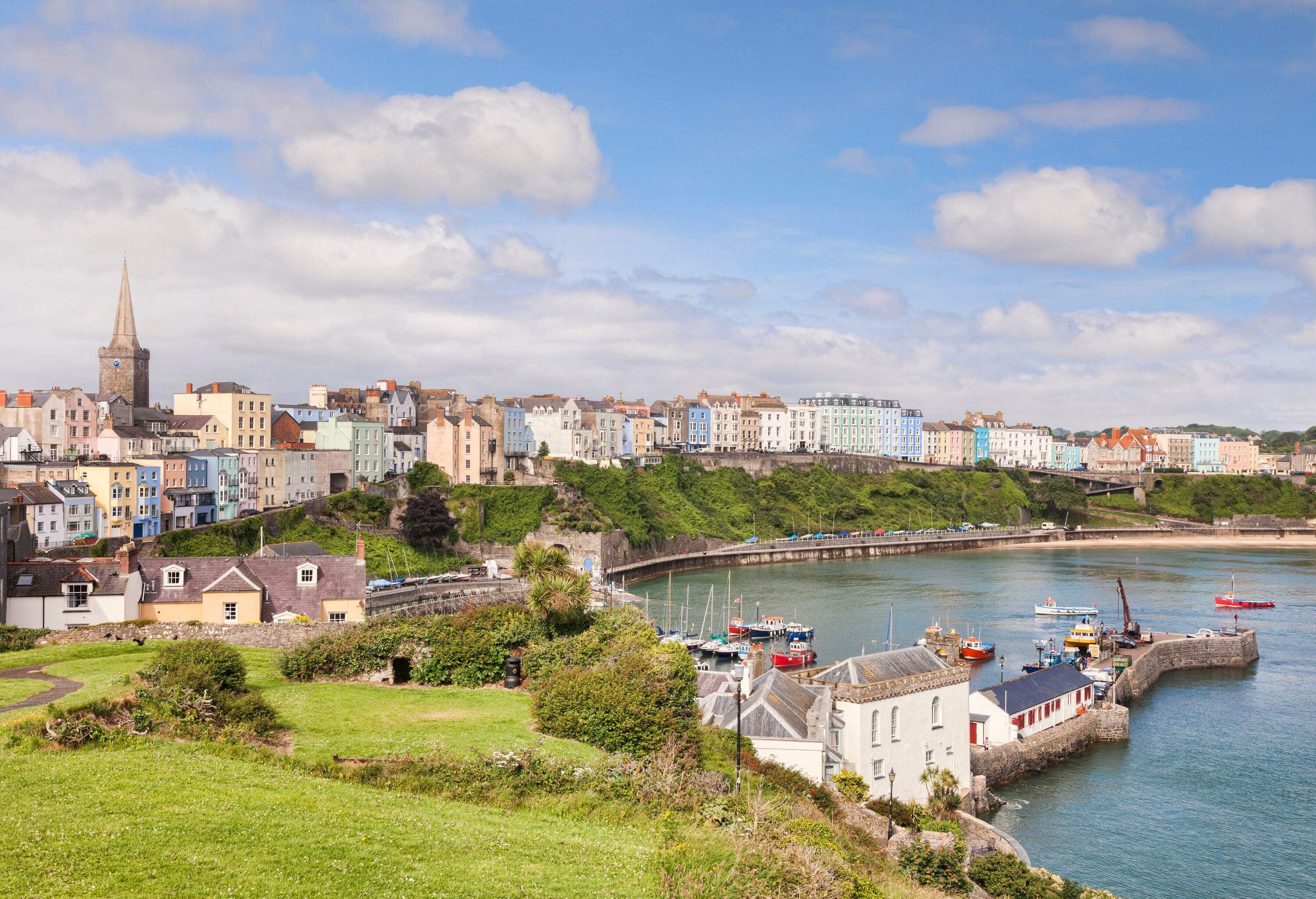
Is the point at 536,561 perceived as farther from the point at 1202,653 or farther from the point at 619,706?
the point at 1202,653

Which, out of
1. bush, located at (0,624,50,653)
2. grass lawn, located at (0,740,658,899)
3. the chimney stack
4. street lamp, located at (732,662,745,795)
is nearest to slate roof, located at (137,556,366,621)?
the chimney stack

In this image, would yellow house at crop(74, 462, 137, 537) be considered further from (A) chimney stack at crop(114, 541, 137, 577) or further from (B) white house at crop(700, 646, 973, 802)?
(B) white house at crop(700, 646, 973, 802)

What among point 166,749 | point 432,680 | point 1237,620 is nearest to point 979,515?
point 1237,620

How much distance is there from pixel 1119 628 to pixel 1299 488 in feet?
317

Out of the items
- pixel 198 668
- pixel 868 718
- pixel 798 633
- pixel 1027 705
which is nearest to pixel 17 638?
pixel 198 668

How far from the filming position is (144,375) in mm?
79688

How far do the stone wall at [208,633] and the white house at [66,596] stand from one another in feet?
14.4

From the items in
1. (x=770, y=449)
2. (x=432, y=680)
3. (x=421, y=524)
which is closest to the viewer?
(x=432, y=680)

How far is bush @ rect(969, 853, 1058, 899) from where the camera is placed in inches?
807

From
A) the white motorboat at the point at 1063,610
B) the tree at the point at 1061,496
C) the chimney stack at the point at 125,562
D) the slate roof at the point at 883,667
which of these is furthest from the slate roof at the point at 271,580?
the tree at the point at 1061,496

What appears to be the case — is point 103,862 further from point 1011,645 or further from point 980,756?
point 1011,645

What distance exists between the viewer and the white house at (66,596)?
30984 mm

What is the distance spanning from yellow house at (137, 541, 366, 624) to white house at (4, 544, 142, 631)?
0.98 metres

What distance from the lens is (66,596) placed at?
102 feet
